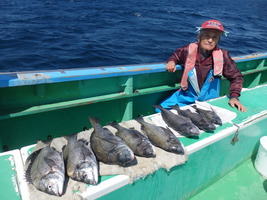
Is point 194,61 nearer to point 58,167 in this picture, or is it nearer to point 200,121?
point 200,121

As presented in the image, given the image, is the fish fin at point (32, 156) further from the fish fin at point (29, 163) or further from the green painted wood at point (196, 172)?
the green painted wood at point (196, 172)

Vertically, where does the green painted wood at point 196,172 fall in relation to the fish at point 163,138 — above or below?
below

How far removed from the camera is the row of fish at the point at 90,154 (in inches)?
80.8

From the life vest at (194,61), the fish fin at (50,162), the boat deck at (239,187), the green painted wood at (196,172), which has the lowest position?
the boat deck at (239,187)

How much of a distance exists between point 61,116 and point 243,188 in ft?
10.3

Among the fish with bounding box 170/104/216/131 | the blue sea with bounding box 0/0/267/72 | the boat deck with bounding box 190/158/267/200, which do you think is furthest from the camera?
the blue sea with bounding box 0/0/267/72

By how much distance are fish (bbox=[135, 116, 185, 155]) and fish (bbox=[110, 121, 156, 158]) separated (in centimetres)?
18

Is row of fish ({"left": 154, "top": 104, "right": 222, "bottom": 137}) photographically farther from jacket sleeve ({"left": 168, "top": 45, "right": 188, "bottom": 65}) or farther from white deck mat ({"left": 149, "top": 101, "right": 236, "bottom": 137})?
jacket sleeve ({"left": 168, "top": 45, "right": 188, "bottom": 65})

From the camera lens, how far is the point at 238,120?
353cm

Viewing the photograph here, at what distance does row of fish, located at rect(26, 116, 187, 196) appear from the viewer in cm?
205

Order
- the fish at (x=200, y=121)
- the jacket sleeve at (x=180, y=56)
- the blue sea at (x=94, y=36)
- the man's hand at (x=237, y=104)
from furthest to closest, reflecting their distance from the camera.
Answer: the blue sea at (x=94, y=36) < the jacket sleeve at (x=180, y=56) < the man's hand at (x=237, y=104) < the fish at (x=200, y=121)

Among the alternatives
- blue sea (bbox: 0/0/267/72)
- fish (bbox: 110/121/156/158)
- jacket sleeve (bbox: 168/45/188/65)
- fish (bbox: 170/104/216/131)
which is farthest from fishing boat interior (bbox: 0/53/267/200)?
blue sea (bbox: 0/0/267/72)

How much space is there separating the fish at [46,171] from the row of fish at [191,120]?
5.05 ft

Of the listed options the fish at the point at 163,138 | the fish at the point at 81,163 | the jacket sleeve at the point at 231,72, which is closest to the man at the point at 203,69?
the jacket sleeve at the point at 231,72
